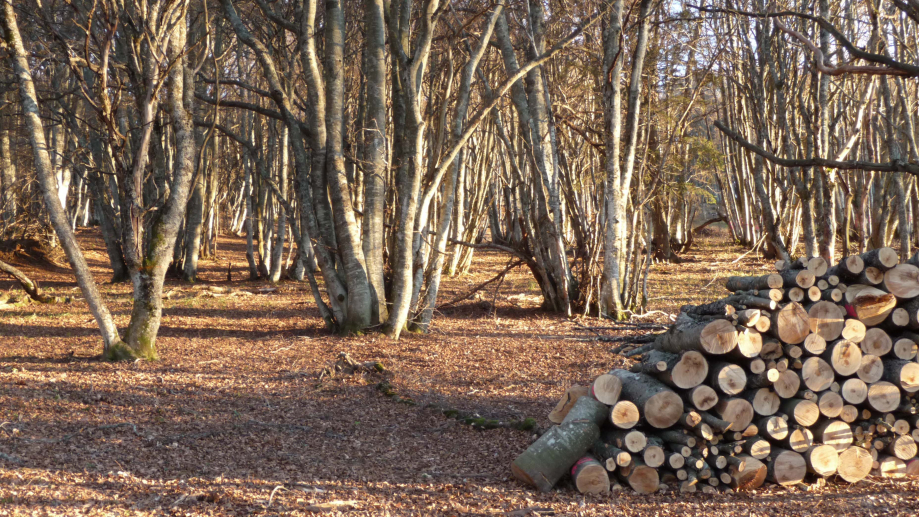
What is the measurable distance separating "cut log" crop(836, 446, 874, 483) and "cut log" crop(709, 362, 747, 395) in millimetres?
799

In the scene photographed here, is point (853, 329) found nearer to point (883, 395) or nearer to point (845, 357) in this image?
point (845, 357)

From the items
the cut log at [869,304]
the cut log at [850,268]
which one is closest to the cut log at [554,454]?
the cut log at [869,304]

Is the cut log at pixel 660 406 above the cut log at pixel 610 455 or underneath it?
above

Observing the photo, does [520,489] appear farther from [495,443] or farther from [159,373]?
[159,373]

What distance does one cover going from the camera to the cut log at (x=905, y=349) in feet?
14.2

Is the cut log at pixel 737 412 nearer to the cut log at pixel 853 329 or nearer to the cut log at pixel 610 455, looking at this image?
the cut log at pixel 610 455

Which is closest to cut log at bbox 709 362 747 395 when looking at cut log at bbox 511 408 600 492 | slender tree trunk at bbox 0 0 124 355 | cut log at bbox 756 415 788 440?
cut log at bbox 756 415 788 440

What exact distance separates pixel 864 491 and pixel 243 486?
12.5ft

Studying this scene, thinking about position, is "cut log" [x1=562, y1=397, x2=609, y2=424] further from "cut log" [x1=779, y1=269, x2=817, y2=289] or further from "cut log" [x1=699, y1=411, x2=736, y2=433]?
"cut log" [x1=779, y1=269, x2=817, y2=289]

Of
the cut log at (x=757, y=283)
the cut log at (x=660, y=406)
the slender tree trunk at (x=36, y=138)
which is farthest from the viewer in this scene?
the slender tree trunk at (x=36, y=138)

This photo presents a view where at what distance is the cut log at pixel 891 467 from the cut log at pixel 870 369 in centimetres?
53

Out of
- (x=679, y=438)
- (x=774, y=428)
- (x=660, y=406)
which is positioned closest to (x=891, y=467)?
(x=774, y=428)

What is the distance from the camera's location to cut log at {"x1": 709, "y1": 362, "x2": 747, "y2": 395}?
4.17 m

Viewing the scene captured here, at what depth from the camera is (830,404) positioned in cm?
423
